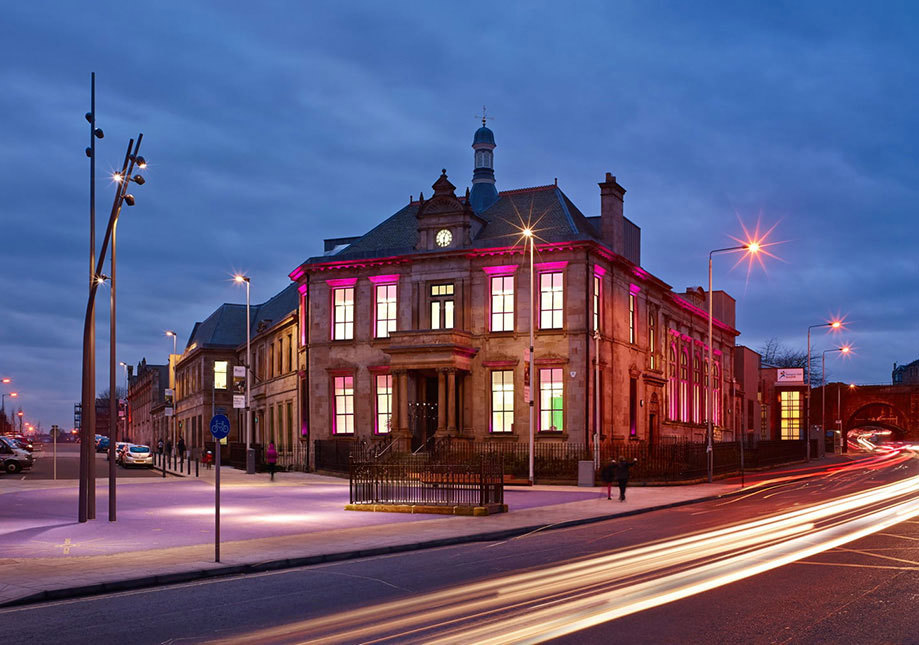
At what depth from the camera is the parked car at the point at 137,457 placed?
205 feet

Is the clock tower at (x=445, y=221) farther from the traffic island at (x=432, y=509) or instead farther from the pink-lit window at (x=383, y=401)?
the traffic island at (x=432, y=509)

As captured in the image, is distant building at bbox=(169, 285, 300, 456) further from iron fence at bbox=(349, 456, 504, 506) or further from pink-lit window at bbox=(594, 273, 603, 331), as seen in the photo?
iron fence at bbox=(349, 456, 504, 506)

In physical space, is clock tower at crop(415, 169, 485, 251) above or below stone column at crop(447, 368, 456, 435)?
above

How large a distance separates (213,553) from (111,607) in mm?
4360

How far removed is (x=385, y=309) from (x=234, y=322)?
38.1 m

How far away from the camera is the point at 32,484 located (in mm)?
36500

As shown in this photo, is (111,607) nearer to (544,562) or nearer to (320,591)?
(320,591)

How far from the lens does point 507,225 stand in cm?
4438

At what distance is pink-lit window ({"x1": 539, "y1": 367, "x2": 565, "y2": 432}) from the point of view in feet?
135

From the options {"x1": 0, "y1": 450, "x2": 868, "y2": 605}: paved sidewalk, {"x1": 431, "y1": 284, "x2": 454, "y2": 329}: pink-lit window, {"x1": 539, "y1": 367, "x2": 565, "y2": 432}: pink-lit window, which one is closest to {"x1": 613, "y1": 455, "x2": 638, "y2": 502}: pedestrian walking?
{"x1": 0, "y1": 450, "x2": 868, "y2": 605}: paved sidewalk

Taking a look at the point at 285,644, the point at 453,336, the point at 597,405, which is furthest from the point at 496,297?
the point at 285,644

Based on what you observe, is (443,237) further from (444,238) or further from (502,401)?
(502,401)

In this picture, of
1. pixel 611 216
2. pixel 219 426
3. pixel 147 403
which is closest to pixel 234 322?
pixel 611 216

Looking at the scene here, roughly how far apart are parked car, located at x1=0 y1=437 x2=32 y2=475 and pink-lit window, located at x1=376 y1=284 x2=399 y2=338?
68.7 feet
